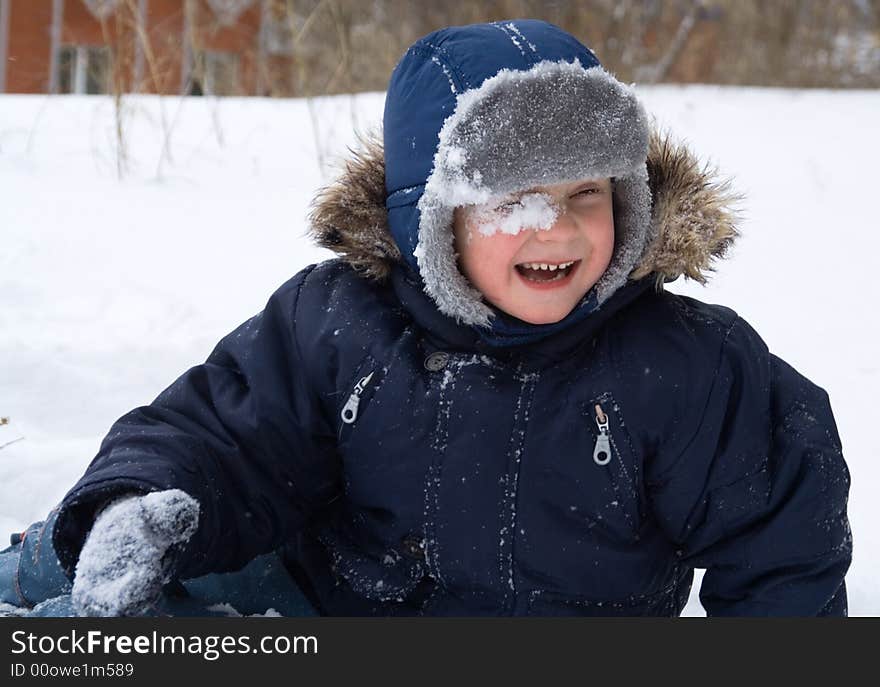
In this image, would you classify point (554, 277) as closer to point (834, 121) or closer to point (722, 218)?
point (722, 218)

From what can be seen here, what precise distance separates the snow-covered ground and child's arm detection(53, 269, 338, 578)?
0.64 metres

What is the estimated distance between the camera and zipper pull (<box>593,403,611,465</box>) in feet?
4.83

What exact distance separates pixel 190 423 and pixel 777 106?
5311 mm

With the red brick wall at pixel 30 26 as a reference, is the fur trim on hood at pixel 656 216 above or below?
below

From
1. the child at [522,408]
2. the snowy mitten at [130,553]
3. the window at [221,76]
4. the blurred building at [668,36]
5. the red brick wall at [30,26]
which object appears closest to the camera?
the snowy mitten at [130,553]

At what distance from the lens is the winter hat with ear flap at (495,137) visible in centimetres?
140

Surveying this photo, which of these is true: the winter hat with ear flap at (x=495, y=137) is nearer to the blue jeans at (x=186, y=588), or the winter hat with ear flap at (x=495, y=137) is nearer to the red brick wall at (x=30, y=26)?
the blue jeans at (x=186, y=588)

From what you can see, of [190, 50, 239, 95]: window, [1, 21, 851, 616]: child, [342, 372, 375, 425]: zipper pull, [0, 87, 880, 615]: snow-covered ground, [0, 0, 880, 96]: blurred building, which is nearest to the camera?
[1, 21, 851, 616]: child

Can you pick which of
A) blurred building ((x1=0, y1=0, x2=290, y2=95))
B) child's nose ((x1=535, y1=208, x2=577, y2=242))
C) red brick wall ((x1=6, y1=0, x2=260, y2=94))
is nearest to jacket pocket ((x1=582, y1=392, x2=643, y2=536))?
child's nose ((x1=535, y1=208, x2=577, y2=242))

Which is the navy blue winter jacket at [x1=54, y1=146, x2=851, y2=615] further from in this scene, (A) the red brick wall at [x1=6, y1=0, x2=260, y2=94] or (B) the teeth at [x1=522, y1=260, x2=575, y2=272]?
(A) the red brick wall at [x1=6, y1=0, x2=260, y2=94]

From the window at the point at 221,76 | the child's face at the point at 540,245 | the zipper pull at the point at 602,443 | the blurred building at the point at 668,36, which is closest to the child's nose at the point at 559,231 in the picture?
the child's face at the point at 540,245

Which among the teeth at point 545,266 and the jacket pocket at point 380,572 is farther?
the jacket pocket at point 380,572

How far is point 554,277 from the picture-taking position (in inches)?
59.0

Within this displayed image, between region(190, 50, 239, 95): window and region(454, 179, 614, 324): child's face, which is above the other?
region(190, 50, 239, 95): window
